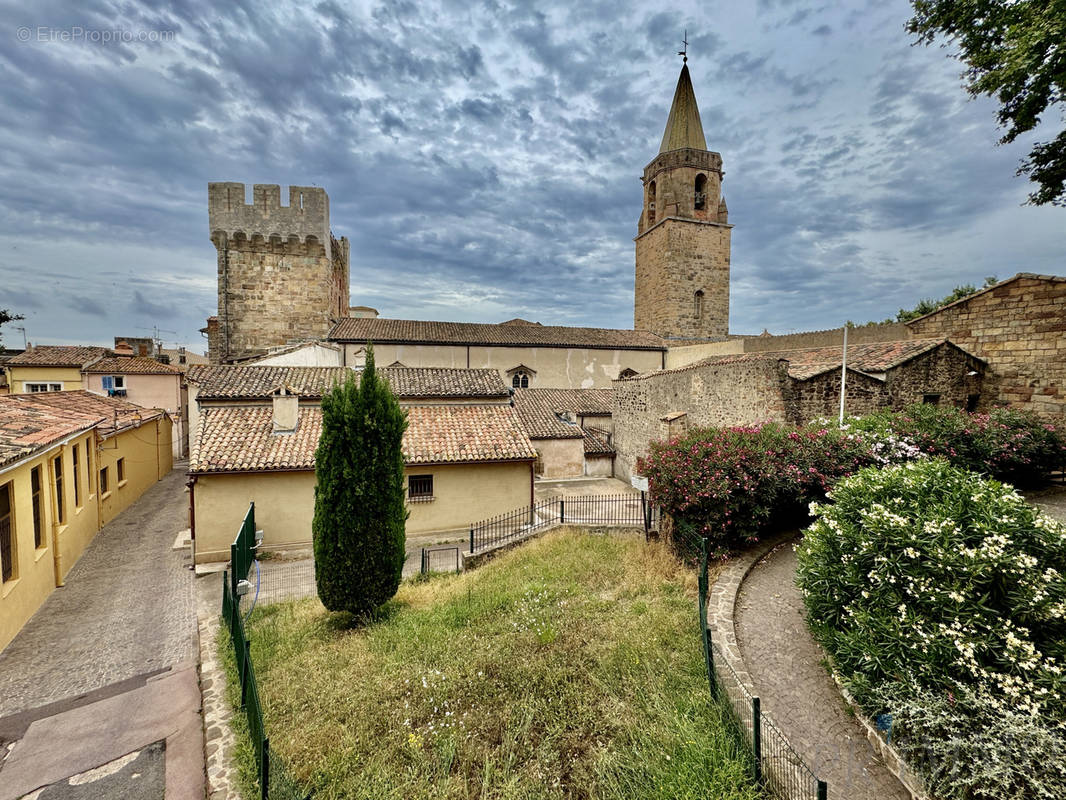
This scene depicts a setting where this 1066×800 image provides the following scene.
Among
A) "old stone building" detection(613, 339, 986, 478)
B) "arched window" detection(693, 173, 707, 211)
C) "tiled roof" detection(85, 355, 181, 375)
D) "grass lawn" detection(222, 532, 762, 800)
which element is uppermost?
"arched window" detection(693, 173, 707, 211)

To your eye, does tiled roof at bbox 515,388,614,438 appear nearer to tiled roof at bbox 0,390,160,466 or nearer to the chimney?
the chimney

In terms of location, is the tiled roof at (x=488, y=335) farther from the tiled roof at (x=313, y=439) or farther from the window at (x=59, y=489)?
the window at (x=59, y=489)

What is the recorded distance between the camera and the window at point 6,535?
7.81 m

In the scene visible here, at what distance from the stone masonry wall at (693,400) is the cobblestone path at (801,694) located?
13.7 feet

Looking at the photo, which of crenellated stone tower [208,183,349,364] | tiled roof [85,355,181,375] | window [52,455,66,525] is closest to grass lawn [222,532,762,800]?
window [52,455,66,525]

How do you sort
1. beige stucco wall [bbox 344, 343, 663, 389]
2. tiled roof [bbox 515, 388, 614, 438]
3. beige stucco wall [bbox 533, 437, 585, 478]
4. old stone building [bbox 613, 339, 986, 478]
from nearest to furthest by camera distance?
old stone building [bbox 613, 339, 986, 478]
beige stucco wall [bbox 533, 437, 585, 478]
tiled roof [bbox 515, 388, 614, 438]
beige stucco wall [bbox 344, 343, 663, 389]

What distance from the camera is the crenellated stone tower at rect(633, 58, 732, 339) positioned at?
3075 cm

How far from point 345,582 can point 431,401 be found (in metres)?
8.80

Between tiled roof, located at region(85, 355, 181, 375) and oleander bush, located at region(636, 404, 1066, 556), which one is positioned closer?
oleander bush, located at region(636, 404, 1066, 556)

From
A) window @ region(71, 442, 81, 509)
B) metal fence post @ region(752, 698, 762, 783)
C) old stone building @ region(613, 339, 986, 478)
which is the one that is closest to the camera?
metal fence post @ region(752, 698, 762, 783)

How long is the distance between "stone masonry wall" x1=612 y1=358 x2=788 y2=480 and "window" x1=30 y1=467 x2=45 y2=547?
1311cm

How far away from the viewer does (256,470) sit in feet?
37.3

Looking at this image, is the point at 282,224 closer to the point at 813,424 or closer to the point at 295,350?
the point at 295,350

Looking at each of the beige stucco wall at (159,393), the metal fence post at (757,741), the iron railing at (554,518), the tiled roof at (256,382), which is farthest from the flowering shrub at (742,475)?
the beige stucco wall at (159,393)
